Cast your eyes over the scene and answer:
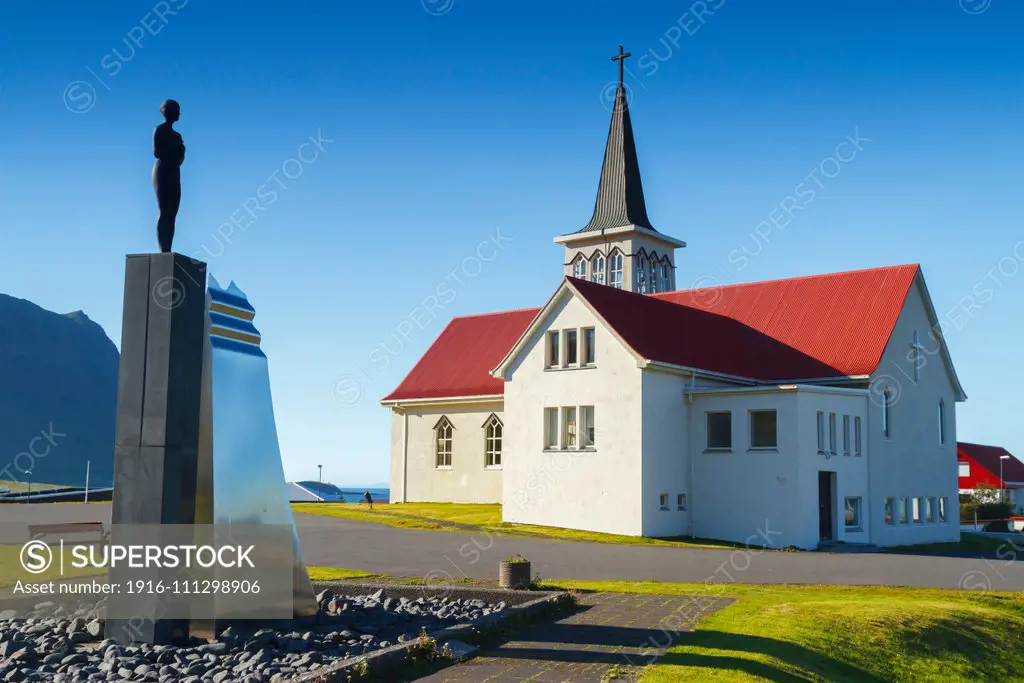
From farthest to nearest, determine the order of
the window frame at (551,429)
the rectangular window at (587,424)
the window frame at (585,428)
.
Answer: the window frame at (551,429)
the rectangular window at (587,424)
the window frame at (585,428)

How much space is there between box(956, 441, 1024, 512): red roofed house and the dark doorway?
43151mm

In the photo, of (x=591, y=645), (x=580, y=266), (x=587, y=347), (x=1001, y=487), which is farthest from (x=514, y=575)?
(x=1001, y=487)

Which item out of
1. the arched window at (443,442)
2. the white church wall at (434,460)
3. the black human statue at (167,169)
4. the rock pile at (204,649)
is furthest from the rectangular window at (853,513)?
the black human statue at (167,169)

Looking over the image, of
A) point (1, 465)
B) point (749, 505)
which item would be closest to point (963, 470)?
point (749, 505)

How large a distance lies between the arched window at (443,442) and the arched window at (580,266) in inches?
567

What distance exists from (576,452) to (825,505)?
8156 mm

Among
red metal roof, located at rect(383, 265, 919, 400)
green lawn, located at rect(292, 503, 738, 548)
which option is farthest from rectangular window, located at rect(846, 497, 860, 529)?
green lawn, located at rect(292, 503, 738, 548)

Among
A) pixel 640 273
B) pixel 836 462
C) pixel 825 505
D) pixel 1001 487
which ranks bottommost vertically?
pixel 825 505

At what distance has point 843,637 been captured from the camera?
12805 mm

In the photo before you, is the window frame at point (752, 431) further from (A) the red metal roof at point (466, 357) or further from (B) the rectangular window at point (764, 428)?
(A) the red metal roof at point (466, 357)

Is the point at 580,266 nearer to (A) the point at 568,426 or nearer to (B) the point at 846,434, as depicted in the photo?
(A) the point at 568,426

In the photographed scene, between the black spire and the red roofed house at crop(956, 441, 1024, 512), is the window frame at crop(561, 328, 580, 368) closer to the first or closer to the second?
the black spire

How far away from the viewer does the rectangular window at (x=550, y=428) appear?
33281 mm

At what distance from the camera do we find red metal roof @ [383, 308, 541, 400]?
1697 inches
